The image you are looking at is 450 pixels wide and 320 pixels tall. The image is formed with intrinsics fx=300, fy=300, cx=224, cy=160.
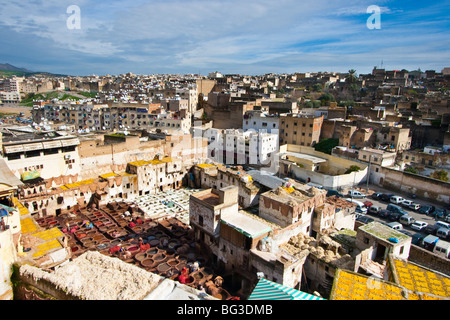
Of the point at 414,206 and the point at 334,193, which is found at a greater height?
the point at 334,193

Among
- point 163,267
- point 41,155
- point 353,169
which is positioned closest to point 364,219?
point 353,169

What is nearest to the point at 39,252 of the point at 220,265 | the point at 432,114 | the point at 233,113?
the point at 220,265

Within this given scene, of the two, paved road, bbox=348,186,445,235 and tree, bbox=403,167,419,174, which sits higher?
tree, bbox=403,167,419,174

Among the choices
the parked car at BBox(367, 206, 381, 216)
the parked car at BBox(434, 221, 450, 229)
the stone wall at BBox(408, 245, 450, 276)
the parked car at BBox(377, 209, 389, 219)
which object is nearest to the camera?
the stone wall at BBox(408, 245, 450, 276)

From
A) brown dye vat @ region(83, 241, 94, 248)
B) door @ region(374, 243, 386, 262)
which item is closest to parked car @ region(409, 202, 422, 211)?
door @ region(374, 243, 386, 262)

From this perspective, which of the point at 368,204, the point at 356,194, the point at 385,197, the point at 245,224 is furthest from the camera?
the point at 356,194

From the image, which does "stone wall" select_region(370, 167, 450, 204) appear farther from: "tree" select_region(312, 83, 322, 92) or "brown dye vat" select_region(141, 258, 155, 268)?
"tree" select_region(312, 83, 322, 92)

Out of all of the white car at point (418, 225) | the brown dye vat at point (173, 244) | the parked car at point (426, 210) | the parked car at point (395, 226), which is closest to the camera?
the brown dye vat at point (173, 244)

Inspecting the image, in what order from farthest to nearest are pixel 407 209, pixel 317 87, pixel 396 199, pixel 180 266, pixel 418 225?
pixel 317 87 → pixel 396 199 → pixel 407 209 → pixel 418 225 → pixel 180 266

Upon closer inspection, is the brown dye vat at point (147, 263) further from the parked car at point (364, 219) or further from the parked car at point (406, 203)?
the parked car at point (406, 203)

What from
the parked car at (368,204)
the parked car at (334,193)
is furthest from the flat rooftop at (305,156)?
the parked car at (368,204)

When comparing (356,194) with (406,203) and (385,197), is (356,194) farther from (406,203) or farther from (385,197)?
(406,203)

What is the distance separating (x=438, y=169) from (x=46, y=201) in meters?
35.5
